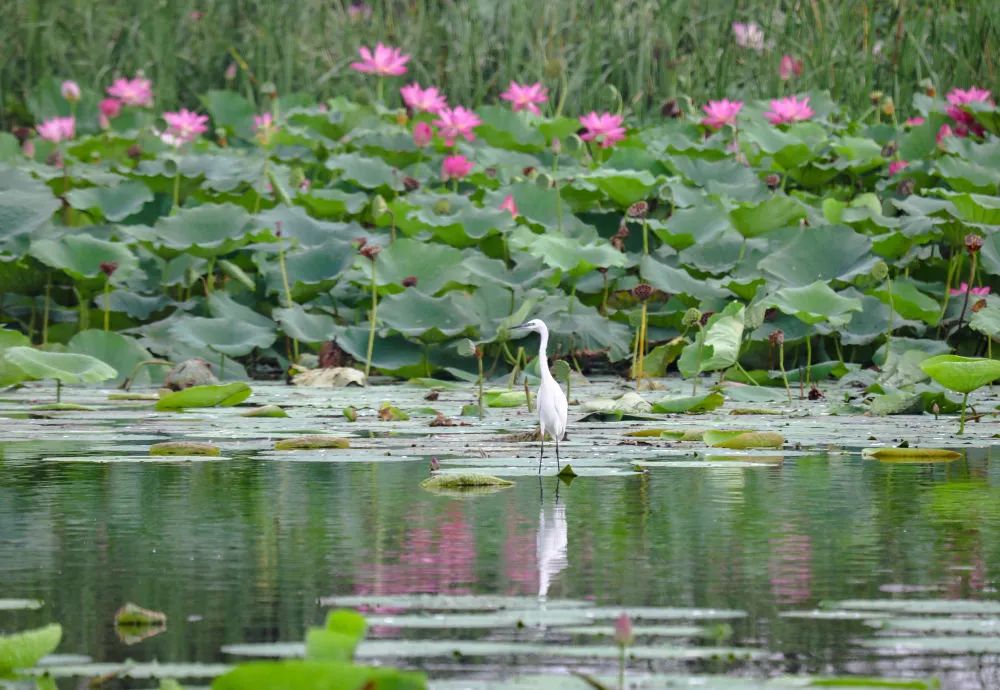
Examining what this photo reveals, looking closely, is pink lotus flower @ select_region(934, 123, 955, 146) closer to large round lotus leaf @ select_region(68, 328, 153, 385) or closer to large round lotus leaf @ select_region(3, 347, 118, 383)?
large round lotus leaf @ select_region(68, 328, 153, 385)

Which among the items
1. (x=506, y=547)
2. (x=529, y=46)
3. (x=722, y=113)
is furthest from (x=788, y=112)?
(x=506, y=547)

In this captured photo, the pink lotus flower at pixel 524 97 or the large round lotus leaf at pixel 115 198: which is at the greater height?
the pink lotus flower at pixel 524 97

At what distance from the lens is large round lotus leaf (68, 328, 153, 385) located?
20.0 feet

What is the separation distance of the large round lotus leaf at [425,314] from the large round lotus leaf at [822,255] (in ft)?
3.47

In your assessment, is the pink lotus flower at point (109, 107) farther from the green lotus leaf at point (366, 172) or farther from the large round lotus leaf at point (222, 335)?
the large round lotus leaf at point (222, 335)

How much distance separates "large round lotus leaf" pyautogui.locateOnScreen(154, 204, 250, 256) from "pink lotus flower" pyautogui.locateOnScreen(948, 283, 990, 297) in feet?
8.23

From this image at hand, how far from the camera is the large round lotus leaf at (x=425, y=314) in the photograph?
6.12 metres

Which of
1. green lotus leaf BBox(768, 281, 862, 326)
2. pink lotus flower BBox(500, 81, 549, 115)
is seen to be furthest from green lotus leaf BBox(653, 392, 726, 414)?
pink lotus flower BBox(500, 81, 549, 115)

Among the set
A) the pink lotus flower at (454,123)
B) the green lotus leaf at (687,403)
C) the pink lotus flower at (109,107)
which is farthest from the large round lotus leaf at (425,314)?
the pink lotus flower at (109,107)

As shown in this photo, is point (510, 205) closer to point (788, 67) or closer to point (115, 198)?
point (115, 198)

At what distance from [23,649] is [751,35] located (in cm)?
860

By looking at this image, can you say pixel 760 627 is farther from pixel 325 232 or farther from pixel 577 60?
pixel 577 60

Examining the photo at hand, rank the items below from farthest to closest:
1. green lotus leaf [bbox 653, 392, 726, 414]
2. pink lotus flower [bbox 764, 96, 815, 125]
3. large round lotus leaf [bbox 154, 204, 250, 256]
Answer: pink lotus flower [bbox 764, 96, 815, 125], large round lotus leaf [bbox 154, 204, 250, 256], green lotus leaf [bbox 653, 392, 726, 414]

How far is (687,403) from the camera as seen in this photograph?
200 inches
